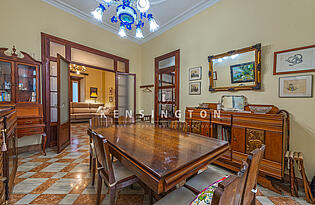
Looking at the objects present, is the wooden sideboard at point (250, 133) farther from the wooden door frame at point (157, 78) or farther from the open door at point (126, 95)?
the open door at point (126, 95)

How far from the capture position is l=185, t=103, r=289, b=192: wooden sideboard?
5.46ft

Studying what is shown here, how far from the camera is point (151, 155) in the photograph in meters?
1.04

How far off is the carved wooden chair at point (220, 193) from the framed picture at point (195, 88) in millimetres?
2415

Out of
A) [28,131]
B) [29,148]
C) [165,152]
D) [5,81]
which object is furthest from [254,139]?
[5,81]

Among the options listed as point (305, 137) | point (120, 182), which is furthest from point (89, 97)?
point (305, 137)

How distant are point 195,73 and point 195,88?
379 millimetres

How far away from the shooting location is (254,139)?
1.88 meters

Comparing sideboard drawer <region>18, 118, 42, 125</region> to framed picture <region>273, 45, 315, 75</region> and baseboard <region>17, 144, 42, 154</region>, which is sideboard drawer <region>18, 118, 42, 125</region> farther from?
framed picture <region>273, 45, 315, 75</region>

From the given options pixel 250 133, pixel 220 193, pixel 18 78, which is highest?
pixel 18 78

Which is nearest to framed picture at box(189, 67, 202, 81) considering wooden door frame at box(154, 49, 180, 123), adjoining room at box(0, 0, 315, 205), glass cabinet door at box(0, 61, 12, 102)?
adjoining room at box(0, 0, 315, 205)

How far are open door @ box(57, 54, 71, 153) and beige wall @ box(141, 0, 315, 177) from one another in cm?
299

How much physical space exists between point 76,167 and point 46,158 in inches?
34.5

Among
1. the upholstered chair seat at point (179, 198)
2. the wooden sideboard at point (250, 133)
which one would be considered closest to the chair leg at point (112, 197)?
the upholstered chair seat at point (179, 198)

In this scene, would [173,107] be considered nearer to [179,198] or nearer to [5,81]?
[179,198]
